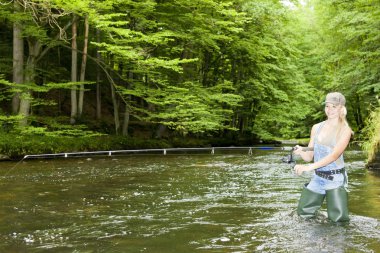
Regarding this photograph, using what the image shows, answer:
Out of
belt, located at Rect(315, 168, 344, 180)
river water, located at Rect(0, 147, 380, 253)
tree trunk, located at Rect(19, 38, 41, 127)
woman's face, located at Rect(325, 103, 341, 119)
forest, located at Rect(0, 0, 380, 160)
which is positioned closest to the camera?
river water, located at Rect(0, 147, 380, 253)

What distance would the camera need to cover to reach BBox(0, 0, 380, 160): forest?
17.2m

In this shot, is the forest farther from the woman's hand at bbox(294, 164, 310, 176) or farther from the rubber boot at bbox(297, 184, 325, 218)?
the woman's hand at bbox(294, 164, 310, 176)

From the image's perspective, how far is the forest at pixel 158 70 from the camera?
1722 centimetres

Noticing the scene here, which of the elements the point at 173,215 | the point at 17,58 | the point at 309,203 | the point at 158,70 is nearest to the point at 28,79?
A: the point at 17,58

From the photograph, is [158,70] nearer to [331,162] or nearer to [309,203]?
[309,203]

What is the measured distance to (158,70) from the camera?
23.2 m

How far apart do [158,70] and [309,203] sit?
18239 mm

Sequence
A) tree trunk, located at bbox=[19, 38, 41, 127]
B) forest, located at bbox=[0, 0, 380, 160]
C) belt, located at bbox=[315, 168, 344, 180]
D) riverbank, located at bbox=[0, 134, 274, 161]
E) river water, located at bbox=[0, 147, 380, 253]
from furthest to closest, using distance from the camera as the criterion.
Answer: forest, located at bbox=[0, 0, 380, 160], tree trunk, located at bbox=[19, 38, 41, 127], riverbank, located at bbox=[0, 134, 274, 161], belt, located at bbox=[315, 168, 344, 180], river water, located at bbox=[0, 147, 380, 253]

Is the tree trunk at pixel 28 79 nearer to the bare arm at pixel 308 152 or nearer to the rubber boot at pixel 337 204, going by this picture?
Result: the bare arm at pixel 308 152

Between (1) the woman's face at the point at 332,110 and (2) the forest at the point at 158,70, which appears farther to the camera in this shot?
(2) the forest at the point at 158,70

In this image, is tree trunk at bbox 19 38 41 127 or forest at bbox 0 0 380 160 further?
forest at bbox 0 0 380 160

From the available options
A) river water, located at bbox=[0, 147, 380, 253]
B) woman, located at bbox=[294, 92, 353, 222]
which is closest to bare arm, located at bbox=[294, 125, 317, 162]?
woman, located at bbox=[294, 92, 353, 222]

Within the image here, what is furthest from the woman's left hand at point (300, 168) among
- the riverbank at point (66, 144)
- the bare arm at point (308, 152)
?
the riverbank at point (66, 144)

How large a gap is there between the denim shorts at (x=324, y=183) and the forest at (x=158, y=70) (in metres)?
7.21
